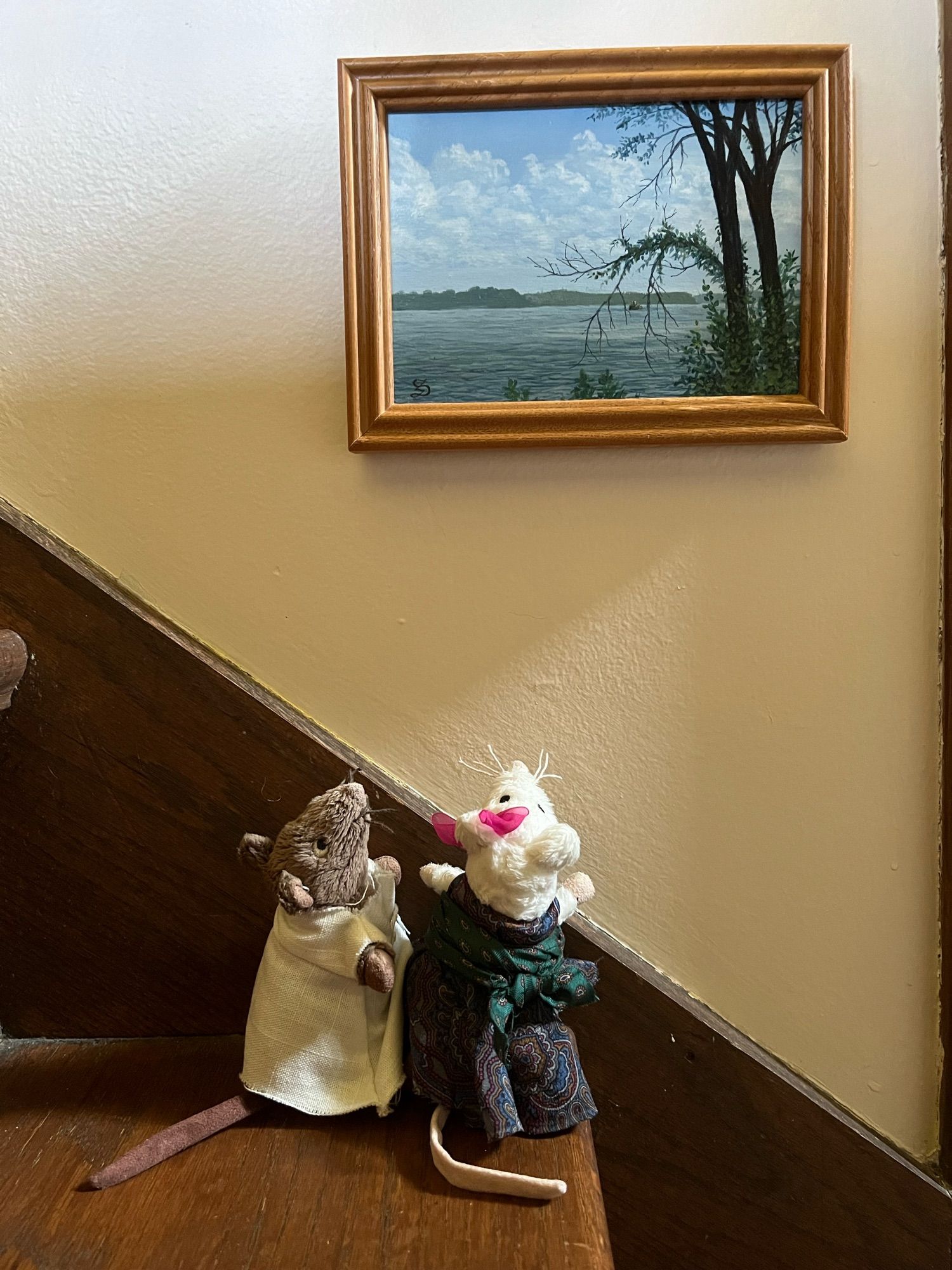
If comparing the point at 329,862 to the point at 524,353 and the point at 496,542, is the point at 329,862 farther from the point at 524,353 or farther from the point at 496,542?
the point at 524,353

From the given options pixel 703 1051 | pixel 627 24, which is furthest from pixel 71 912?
pixel 627 24

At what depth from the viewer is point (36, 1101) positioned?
2.33 feet

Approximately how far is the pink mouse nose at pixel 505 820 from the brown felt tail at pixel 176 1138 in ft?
0.94

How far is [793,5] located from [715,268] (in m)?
0.23

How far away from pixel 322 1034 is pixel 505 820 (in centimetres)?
22

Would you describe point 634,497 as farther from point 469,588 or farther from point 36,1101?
point 36,1101

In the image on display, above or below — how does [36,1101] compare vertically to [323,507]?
below

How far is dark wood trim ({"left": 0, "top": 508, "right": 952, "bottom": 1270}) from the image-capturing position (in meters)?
0.76

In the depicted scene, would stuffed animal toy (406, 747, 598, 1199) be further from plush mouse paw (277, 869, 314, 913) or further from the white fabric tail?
plush mouse paw (277, 869, 314, 913)

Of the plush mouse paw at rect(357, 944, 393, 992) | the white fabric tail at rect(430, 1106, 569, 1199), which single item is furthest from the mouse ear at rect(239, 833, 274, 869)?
the white fabric tail at rect(430, 1106, 569, 1199)

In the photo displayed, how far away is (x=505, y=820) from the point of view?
61 centimetres

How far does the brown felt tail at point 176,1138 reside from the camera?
2.02 feet

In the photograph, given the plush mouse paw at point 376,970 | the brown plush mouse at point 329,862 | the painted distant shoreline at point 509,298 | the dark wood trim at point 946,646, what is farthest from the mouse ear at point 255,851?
→ the dark wood trim at point 946,646

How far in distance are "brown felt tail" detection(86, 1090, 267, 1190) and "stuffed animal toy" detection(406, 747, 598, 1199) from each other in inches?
5.2
